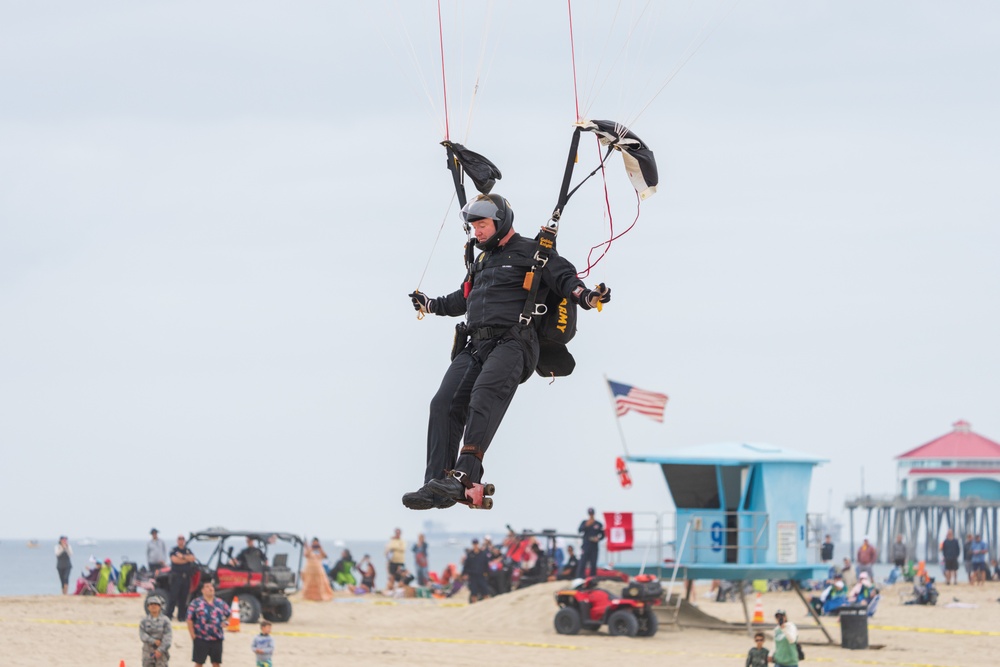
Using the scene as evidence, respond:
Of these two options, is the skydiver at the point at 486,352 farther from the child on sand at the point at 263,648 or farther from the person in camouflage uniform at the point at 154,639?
the child on sand at the point at 263,648

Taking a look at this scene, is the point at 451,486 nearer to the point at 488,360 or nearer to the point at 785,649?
the point at 488,360

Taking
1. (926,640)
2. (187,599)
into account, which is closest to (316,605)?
(187,599)

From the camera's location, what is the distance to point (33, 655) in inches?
886

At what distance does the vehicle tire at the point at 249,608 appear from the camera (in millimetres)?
26953

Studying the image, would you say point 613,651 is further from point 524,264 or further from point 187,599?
point 524,264

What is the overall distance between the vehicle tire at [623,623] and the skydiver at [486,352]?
705 inches

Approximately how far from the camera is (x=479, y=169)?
9.14m

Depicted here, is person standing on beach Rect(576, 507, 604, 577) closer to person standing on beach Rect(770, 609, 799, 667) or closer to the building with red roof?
person standing on beach Rect(770, 609, 799, 667)

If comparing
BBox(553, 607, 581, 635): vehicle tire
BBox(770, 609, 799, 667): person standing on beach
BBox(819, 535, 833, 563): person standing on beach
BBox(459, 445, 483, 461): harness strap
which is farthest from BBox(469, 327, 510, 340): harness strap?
BBox(819, 535, 833, 563): person standing on beach

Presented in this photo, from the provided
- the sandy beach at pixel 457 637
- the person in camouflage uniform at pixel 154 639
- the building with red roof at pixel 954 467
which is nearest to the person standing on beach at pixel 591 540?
the sandy beach at pixel 457 637

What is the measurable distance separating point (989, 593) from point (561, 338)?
113ft

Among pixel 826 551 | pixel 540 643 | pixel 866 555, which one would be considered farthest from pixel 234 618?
pixel 866 555

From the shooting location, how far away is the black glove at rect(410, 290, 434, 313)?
951 centimetres

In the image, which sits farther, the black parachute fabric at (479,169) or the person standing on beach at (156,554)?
the person standing on beach at (156,554)
